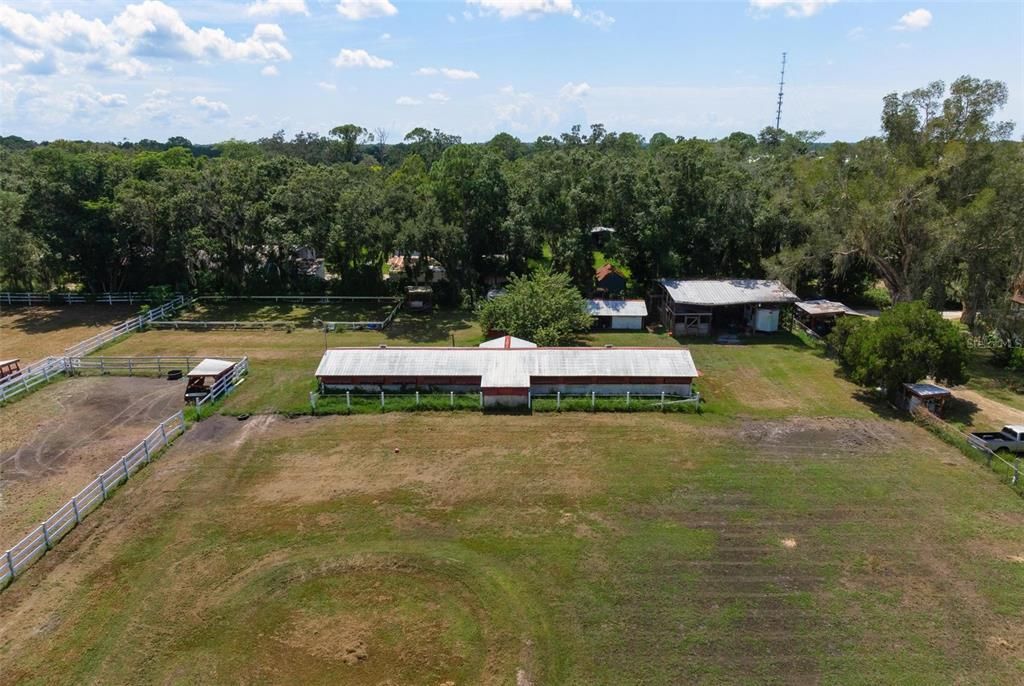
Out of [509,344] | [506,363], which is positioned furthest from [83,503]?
[509,344]

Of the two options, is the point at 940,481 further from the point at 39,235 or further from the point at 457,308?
→ the point at 39,235

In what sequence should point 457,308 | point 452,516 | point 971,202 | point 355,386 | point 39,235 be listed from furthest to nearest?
1. point 457,308
2. point 39,235
3. point 971,202
4. point 355,386
5. point 452,516

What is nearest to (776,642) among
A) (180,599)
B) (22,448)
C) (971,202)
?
(180,599)

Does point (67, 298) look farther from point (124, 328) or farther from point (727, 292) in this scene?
point (727, 292)

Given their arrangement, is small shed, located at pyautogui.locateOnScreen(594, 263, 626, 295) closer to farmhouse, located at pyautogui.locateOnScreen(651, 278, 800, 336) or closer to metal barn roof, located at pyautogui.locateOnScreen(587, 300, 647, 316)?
metal barn roof, located at pyautogui.locateOnScreen(587, 300, 647, 316)

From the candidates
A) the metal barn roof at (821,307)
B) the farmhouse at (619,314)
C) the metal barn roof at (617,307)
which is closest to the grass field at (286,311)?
the metal barn roof at (617,307)

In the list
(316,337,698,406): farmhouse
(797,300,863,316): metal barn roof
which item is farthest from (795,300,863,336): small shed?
(316,337,698,406): farmhouse

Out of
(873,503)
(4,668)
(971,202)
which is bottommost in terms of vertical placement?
(4,668)
